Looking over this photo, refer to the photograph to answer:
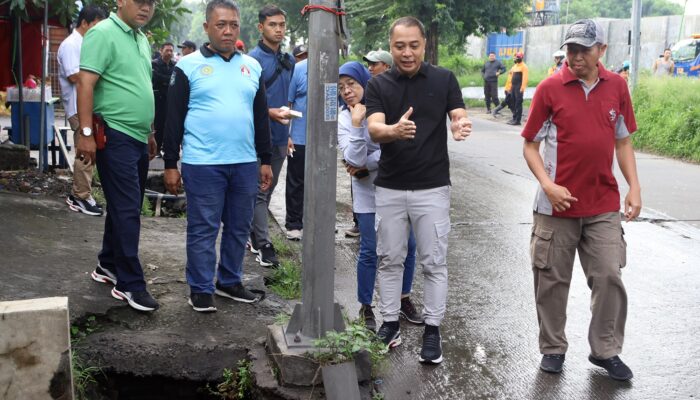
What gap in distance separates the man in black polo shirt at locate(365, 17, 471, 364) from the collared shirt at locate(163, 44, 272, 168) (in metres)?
0.84

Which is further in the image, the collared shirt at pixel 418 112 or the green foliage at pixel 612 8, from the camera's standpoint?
the green foliage at pixel 612 8

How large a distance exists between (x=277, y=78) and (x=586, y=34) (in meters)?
2.99

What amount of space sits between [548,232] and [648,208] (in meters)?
5.55

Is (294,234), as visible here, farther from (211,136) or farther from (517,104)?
(517,104)

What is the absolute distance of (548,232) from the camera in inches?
181

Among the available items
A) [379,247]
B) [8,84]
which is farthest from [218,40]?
[8,84]

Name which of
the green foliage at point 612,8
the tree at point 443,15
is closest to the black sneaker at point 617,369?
the tree at point 443,15

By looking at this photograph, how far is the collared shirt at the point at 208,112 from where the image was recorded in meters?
4.87

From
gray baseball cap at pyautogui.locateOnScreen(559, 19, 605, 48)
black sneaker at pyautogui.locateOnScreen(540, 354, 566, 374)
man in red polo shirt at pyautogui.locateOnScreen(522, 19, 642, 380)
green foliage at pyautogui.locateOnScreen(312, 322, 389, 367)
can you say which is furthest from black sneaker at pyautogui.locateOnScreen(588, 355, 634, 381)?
gray baseball cap at pyautogui.locateOnScreen(559, 19, 605, 48)

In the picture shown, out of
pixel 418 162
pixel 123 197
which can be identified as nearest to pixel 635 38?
pixel 418 162

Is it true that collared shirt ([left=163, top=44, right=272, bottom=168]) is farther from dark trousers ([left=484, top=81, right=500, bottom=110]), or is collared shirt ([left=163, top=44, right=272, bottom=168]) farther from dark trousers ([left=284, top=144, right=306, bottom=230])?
dark trousers ([left=484, top=81, right=500, bottom=110])

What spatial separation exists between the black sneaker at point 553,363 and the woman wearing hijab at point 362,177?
3.32 feet

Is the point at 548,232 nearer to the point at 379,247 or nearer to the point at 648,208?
the point at 379,247

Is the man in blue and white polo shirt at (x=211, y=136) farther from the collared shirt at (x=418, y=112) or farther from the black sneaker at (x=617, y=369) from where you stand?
the black sneaker at (x=617, y=369)
